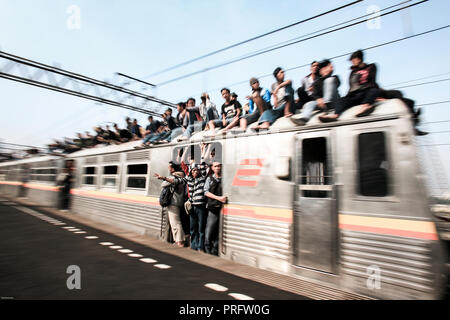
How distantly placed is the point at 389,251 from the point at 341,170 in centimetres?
124

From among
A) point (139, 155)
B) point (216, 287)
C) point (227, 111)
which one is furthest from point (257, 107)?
point (139, 155)

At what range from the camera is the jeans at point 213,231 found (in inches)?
234

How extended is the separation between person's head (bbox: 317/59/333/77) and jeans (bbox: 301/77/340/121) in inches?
7.6

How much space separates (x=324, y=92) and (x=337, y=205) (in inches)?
76.3

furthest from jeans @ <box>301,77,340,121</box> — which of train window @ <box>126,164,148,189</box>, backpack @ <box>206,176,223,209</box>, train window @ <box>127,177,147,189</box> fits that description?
train window @ <box>127,177,147,189</box>

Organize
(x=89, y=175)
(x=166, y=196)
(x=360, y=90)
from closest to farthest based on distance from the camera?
(x=360, y=90)
(x=166, y=196)
(x=89, y=175)

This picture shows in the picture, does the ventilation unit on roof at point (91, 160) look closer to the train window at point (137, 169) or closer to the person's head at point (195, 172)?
the train window at point (137, 169)

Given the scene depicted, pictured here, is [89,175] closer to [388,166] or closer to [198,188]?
[198,188]

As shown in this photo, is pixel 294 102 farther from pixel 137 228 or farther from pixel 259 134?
pixel 137 228

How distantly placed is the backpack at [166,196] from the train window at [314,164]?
3.66 meters

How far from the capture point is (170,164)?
7.20m

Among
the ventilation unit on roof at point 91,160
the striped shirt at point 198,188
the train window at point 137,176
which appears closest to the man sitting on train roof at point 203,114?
the striped shirt at point 198,188

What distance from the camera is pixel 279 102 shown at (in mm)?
5641
